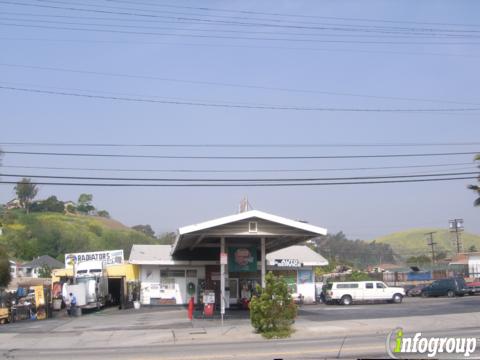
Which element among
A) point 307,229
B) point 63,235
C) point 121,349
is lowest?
point 121,349

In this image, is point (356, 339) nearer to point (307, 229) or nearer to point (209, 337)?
point (209, 337)

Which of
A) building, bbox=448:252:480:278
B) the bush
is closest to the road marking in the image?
the bush

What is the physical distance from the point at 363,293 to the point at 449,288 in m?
11.1

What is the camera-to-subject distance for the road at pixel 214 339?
17305 mm

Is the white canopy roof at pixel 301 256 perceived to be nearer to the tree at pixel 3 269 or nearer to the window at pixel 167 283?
the window at pixel 167 283

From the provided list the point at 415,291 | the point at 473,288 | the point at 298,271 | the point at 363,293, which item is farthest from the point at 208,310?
the point at 415,291

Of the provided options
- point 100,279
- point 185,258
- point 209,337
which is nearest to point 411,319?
point 209,337

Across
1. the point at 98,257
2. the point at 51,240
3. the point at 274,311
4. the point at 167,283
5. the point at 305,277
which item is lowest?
the point at 274,311

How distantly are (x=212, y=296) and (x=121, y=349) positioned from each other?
1279 centimetres

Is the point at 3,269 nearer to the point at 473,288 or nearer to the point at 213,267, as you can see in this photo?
the point at 213,267

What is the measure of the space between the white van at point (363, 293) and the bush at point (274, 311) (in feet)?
77.2

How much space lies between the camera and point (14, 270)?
89.8 m

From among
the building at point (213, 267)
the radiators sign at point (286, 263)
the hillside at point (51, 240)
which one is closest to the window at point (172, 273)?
the building at point (213, 267)

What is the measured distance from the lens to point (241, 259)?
35094mm
